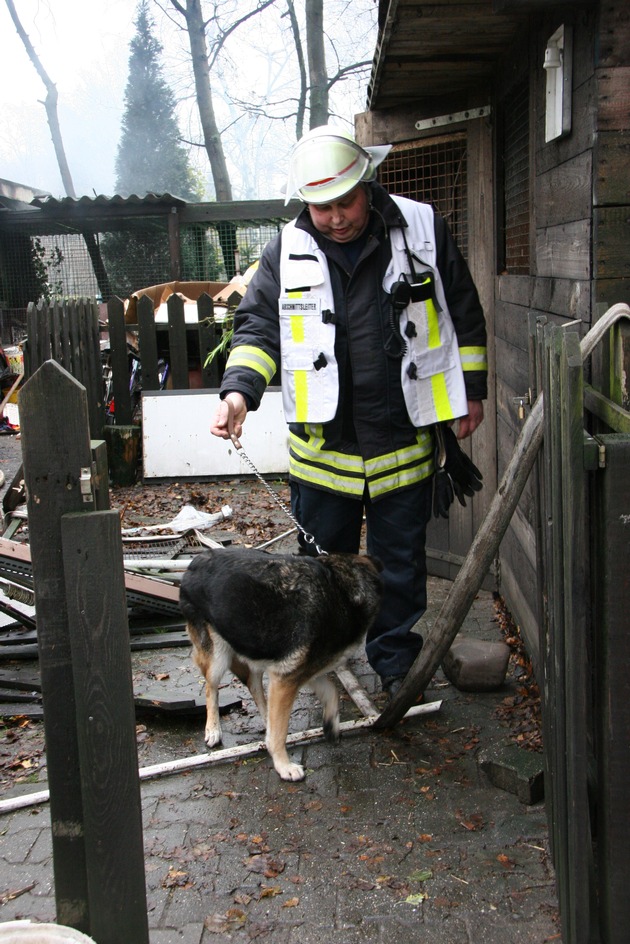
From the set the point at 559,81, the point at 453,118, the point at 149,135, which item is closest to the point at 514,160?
the point at 453,118

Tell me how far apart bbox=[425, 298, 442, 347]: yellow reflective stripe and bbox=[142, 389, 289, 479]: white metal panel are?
561 cm

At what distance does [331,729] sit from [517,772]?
A: 2.82 feet

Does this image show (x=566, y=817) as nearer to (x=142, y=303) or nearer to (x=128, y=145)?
(x=142, y=303)

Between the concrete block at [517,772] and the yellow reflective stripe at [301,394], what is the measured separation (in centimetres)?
158

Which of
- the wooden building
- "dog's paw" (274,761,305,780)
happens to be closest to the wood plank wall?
the wooden building

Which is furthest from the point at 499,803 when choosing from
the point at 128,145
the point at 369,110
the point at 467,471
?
the point at 128,145

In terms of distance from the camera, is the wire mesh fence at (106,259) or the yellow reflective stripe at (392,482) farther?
the wire mesh fence at (106,259)

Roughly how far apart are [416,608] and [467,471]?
0.70 meters

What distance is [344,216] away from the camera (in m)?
3.86

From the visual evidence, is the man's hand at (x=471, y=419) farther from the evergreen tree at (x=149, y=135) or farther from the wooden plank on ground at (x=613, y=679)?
the evergreen tree at (x=149, y=135)

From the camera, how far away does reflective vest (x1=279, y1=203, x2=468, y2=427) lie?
3.93 m

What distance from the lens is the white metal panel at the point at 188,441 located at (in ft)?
31.6

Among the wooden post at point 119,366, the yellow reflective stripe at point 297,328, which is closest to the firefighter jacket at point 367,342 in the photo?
the yellow reflective stripe at point 297,328

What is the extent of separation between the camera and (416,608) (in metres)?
Answer: 4.36
